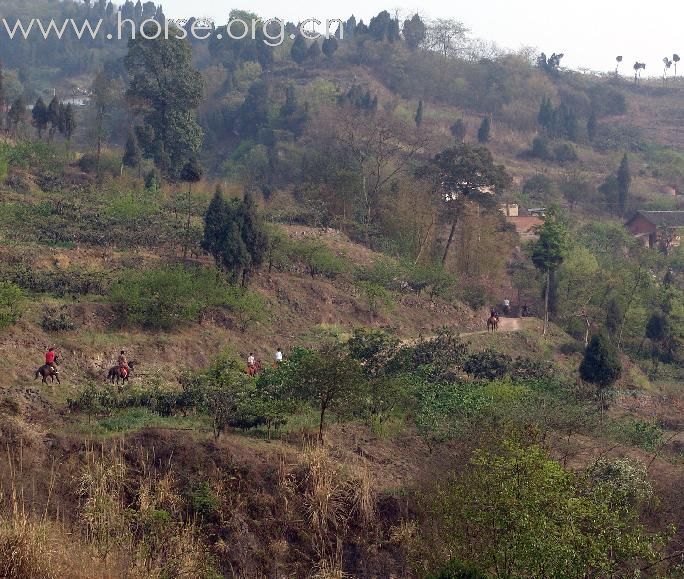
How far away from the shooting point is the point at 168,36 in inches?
1470

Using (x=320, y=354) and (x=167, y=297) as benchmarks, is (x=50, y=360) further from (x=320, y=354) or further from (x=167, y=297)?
(x=320, y=354)

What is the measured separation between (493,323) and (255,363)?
10334mm

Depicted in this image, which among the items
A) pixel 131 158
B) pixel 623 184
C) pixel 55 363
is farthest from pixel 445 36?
pixel 55 363

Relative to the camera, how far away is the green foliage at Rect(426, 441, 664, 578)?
32.1ft

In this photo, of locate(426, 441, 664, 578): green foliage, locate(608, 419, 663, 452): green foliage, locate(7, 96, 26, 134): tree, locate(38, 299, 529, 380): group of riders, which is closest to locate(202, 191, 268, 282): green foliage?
locate(38, 299, 529, 380): group of riders

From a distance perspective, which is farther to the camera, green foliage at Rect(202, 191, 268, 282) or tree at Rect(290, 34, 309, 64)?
tree at Rect(290, 34, 309, 64)

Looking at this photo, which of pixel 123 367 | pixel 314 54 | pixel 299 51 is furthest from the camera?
pixel 314 54

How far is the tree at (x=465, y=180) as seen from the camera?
33875mm

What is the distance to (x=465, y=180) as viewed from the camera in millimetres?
34031

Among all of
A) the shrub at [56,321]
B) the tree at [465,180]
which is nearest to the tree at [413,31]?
the tree at [465,180]

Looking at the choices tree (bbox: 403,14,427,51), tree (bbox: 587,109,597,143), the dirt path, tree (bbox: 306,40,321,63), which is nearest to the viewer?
the dirt path

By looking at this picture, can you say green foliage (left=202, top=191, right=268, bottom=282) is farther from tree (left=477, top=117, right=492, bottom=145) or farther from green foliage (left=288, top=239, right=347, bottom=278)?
tree (left=477, top=117, right=492, bottom=145)

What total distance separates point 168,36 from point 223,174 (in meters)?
11.2

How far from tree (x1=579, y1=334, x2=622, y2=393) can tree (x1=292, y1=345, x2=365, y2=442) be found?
7650mm
